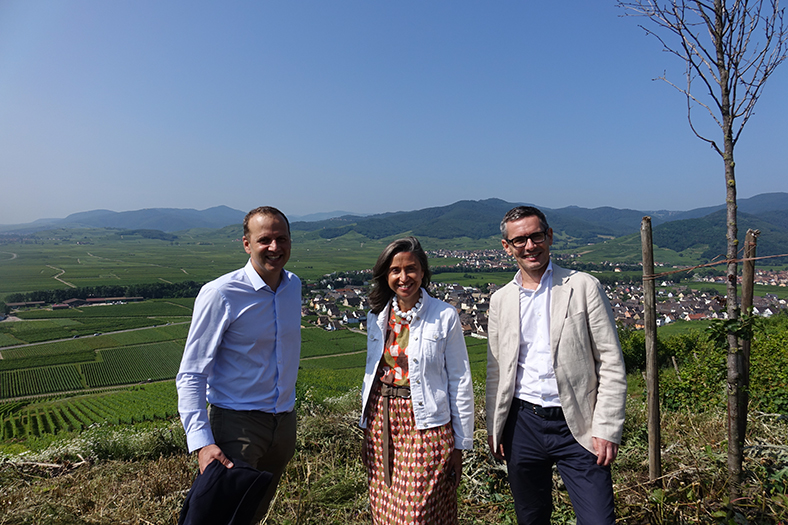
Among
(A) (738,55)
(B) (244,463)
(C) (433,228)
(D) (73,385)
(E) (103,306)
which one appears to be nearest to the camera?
(B) (244,463)

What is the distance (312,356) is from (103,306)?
37447mm

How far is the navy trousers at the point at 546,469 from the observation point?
1812 mm

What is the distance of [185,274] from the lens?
7362cm

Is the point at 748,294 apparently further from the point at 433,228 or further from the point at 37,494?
the point at 433,228

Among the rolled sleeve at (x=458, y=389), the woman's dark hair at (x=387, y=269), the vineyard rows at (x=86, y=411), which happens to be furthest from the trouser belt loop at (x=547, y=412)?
the vineyard rows at (x=86, y=411)

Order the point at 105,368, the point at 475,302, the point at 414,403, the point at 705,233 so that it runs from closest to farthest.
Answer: the point at 414,403
the point at 105,368
the point at 475,302
the point at 705,233

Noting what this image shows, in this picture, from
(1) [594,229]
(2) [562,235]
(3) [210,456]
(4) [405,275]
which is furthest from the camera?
(1) [594,229]

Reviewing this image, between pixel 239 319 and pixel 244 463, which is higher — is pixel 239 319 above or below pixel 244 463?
above

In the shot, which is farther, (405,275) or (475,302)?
(475,302)

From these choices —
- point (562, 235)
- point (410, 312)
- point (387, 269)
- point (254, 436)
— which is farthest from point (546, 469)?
point (562, 235)

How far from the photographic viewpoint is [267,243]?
6.80 ft

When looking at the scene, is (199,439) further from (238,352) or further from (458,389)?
(458,389)

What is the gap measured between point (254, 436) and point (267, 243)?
0.96 meters

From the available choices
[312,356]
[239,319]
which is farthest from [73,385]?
[239,319]
